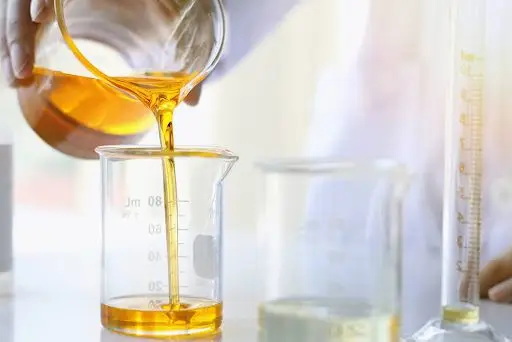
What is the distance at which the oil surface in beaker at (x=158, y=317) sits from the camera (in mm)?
920

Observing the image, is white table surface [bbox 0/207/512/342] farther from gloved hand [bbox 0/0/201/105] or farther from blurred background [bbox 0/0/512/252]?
gloved hand [bbox 0/0/201/105]

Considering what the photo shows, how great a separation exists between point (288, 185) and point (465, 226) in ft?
0.97

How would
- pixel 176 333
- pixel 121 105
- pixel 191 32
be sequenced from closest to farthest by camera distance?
pixel 176 333 < pixel 191 32 < pixel 121 105

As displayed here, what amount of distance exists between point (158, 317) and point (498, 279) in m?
0.56

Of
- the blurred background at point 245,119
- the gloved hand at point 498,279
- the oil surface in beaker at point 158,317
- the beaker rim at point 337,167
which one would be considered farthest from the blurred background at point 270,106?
the beaker rim at point 337,167

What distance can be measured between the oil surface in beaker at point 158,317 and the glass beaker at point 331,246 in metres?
0.20

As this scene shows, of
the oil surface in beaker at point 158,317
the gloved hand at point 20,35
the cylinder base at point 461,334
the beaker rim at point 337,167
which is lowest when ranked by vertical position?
the cylinder base at point 461,334

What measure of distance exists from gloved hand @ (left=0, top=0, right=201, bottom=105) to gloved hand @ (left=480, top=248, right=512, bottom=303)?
506mm

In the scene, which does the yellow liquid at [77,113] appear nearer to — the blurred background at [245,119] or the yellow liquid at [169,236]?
the blurred background at [245,119]

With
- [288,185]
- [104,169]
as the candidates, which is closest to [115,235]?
[104,169]

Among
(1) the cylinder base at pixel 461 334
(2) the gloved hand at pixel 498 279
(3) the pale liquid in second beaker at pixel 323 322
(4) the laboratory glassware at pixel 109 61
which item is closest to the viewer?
(3) the pale liquid in second beaker at pixel 323 322

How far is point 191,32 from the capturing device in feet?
3.67

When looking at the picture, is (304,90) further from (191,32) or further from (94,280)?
(94,280)

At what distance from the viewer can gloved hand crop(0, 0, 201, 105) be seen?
1.24 meters
